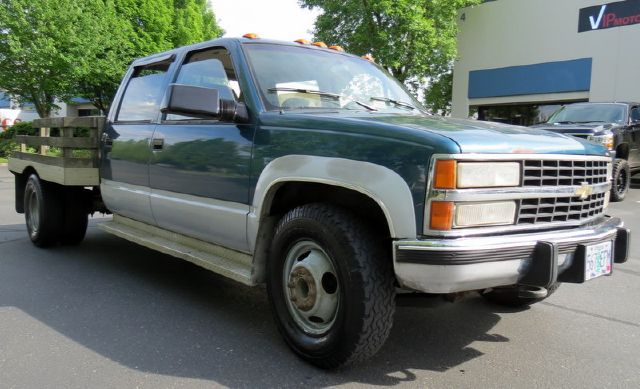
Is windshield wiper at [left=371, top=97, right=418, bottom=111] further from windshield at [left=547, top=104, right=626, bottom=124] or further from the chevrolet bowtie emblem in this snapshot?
windshield at [left=547, top=104, right=626, bottom=124]

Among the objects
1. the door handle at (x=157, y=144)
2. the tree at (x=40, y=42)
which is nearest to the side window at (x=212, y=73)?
the door handle at (x=157, y=144)

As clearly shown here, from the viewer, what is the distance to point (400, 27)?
20109 mm

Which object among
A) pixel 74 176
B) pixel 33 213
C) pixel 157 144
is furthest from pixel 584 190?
pixel 33 213

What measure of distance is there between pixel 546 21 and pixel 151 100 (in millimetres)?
19831

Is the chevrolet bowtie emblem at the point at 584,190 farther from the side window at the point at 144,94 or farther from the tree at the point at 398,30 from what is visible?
the tree at the point at 398,30

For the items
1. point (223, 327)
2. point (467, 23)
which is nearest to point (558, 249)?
point (223, 327)

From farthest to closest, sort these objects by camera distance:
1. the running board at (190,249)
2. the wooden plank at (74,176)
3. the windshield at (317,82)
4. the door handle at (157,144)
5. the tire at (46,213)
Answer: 1. the tire at (46,213)
2. the wooden plank at (74,176)
3. the door handle at (157,144)
4. the windshield at (317,82)
5. the running board at (190,249)

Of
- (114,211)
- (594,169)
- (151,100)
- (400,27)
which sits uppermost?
(400,27)

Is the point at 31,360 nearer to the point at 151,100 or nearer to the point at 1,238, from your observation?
the point at 151,100

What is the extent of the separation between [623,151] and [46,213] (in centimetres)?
1010

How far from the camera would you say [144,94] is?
4699mm

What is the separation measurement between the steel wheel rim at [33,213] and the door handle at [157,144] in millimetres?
2391

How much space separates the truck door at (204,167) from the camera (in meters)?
3.39

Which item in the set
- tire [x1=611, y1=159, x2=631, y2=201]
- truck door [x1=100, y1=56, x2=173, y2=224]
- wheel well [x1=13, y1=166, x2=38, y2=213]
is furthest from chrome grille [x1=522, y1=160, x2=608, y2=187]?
tire [x1=611, y1=159, x2=631, y2=201]
